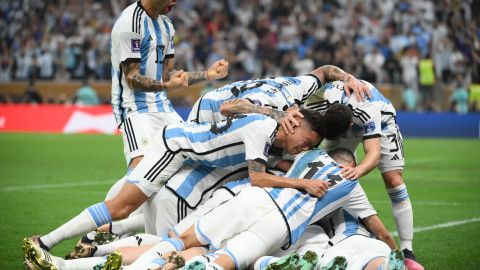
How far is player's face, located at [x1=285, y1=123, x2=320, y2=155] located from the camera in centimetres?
751

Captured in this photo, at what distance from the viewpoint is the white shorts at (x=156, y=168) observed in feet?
25.2

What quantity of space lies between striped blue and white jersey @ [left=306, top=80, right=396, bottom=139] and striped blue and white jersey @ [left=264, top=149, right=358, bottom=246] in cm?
102

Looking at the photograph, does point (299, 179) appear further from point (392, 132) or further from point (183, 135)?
point (392, 132)

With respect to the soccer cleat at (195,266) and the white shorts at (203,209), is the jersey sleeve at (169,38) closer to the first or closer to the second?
the white shorts at (203,209)

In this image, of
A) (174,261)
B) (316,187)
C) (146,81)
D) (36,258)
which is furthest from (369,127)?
(36,258)

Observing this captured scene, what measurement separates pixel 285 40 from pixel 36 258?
23.0 m

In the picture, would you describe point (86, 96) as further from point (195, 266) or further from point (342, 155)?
point (195, 266)

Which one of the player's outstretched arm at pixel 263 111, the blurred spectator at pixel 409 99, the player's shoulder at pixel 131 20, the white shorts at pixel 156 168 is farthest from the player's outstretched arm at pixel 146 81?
the blurred spectator at pixel 409 99

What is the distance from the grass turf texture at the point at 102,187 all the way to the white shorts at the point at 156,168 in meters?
1.25

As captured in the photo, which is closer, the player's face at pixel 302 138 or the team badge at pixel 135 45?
the player's face at pixel 302 138

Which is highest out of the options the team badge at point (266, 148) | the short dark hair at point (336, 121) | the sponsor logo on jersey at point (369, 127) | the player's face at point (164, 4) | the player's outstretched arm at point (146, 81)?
the player's face at point (164, 4)

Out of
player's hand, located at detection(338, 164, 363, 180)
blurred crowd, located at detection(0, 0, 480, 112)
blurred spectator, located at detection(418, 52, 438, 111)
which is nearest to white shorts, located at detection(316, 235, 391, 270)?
player's hand, located at detection(338, 164, 363, 180)

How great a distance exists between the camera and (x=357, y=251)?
714cm

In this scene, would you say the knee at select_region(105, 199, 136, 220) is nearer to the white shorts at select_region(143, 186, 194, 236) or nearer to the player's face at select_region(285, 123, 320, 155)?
the white shorts at select_region(143, 186, 194, 236)
